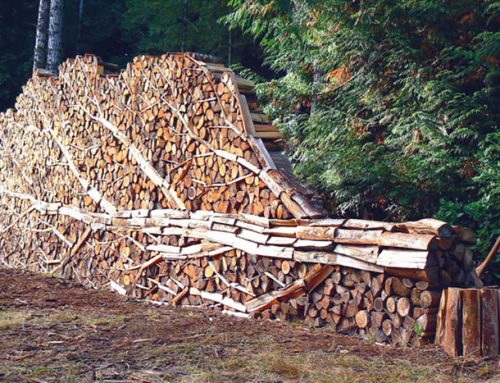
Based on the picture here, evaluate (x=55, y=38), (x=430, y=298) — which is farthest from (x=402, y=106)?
(x=55, y=38)

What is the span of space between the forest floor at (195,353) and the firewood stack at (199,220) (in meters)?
0.31

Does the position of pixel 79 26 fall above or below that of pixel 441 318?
above

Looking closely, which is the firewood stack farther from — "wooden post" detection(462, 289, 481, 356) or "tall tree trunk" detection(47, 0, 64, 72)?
"tall tree trunk" detection(47, 0, 64, 72)

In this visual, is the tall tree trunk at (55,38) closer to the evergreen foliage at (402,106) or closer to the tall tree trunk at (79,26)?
the tall tree trunk at (79,26)

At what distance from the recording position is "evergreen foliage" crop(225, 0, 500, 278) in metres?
5.70

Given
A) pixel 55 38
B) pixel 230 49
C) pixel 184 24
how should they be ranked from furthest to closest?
pixel 184 24 → pixel 230 49 → pixel 55 38

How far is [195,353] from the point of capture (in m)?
4.08

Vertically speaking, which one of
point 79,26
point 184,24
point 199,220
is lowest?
point 199,220

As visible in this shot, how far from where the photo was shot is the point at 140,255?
705cm

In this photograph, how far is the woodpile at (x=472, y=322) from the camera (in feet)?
12.8

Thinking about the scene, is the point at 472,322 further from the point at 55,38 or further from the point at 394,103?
the point at 55,38

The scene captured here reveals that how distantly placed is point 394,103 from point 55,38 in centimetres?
877

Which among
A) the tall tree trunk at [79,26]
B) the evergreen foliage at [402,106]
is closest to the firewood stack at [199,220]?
the evergreen foliage at [402,106]

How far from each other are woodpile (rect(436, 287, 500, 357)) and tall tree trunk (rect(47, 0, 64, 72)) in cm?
1081
